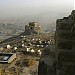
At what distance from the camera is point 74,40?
7.86 meters

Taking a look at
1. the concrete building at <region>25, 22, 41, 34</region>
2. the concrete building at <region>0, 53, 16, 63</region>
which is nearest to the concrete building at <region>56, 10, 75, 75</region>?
the concrete building at <region>0, 53, 16, 63</region>

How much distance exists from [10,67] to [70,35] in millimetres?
33649

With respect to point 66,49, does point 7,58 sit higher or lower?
lower

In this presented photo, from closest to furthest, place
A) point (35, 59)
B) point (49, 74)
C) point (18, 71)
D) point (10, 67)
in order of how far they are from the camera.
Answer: point (49, 74) → point (18, 71) → point (10, 67) → point (35, 59)

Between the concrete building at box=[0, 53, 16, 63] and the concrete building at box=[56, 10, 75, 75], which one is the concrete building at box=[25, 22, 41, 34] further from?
the concrete building at box=[56, 10, 75, 75]

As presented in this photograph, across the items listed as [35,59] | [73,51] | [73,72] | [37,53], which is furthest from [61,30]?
[37,53]

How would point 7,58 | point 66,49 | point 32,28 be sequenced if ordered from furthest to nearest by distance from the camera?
1. point 32,28
2. point 7,58
3. point 66,49

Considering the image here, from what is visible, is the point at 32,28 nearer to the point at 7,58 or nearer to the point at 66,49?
the point at 7,58

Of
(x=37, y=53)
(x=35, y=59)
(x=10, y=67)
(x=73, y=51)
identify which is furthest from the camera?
(x=37, y=53)

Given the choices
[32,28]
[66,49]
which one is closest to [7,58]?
[66,49]

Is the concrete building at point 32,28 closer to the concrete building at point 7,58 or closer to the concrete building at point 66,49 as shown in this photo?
the concrete building at point 7,58

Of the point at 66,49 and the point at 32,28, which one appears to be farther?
the point at 32,28

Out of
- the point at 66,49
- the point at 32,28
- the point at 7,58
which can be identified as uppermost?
the point at 66,49

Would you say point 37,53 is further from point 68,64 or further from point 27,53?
point 68,64
